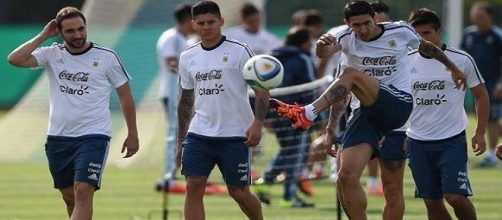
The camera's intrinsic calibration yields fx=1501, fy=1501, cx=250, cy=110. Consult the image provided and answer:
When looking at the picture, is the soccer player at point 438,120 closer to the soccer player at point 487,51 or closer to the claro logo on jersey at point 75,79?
the claro logo on jersey at point 75,79

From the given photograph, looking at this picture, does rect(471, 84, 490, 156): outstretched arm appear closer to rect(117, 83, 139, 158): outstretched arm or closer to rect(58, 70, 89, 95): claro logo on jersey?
rect(117, 83, 139, 158): outstretched arm

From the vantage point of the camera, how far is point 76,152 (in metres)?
13.1

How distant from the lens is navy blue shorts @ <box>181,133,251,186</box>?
43.4 feet

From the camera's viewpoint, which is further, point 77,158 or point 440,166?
point 440,166

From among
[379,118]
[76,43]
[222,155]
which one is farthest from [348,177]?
[76,43]

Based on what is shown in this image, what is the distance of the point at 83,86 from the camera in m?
13.2

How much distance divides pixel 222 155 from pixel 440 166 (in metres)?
1.94

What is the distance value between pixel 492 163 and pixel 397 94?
39.3 feet

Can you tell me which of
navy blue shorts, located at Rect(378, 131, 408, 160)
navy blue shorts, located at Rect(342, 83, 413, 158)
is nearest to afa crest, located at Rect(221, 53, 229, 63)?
navy blue shorts, located at Rect(342, 83, 413, 158)

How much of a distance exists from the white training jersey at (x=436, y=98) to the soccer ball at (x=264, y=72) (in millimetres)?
1478

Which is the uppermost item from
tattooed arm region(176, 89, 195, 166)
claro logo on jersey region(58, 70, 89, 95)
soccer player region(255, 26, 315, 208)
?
claro logo on jersey region(58, 70, 89, 95)

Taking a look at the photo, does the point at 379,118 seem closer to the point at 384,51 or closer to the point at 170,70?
the point at 384,51

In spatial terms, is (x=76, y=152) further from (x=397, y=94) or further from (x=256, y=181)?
(x=256, y=181)

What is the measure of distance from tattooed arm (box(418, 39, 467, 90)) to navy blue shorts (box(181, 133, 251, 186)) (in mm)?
1794
